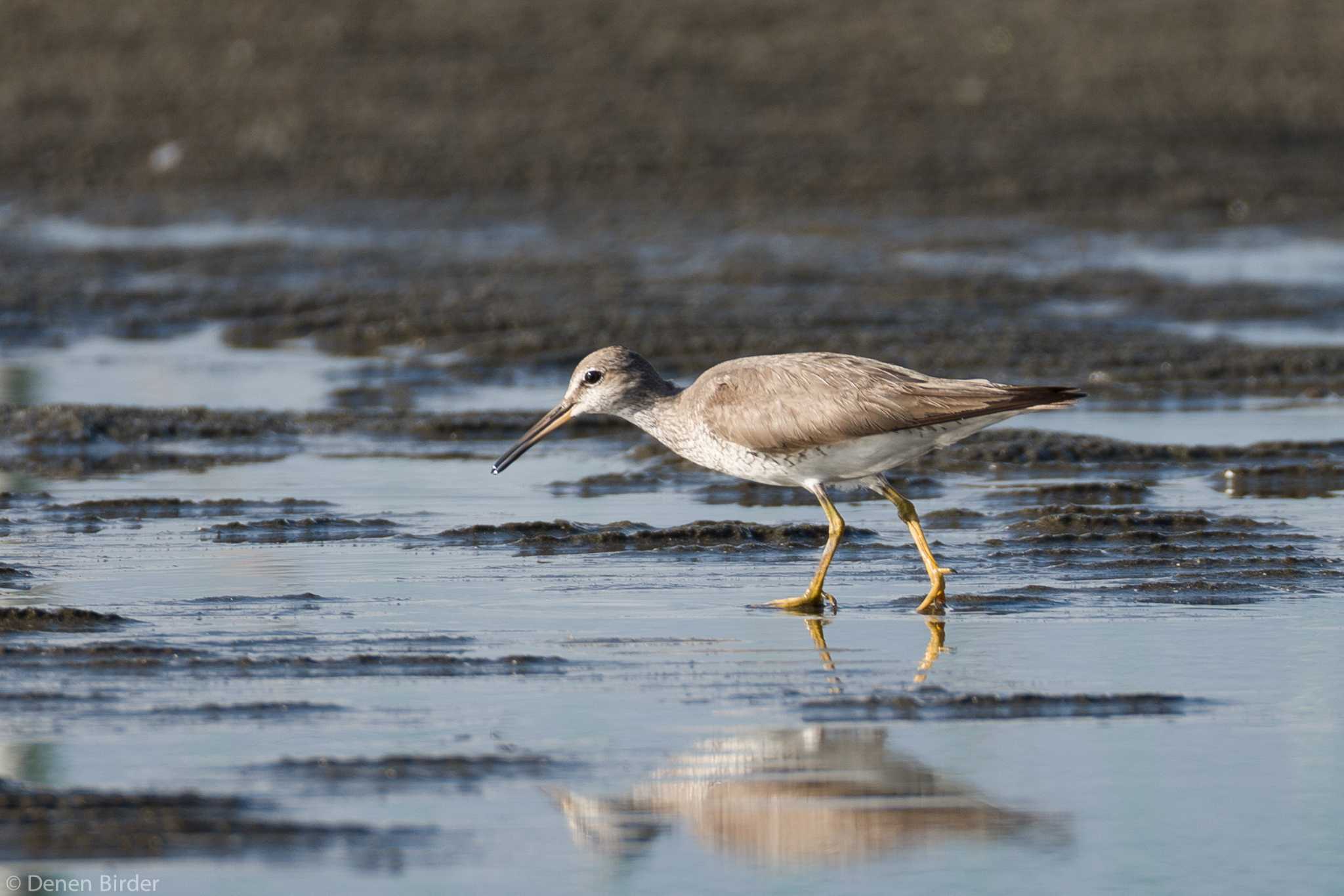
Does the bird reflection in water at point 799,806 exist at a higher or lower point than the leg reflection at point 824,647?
lower

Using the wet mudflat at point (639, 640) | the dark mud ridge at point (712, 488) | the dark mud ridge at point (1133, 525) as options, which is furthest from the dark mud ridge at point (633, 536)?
the dark mud ridge at point (712, 488)

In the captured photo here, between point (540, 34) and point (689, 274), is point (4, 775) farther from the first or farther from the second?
point (540, 34)

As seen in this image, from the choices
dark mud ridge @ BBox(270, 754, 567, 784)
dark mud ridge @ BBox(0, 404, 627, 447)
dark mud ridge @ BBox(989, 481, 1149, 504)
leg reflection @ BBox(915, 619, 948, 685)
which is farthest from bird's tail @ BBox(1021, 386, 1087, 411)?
dark mud ridge @ BBox(0, 404, 627, 447)

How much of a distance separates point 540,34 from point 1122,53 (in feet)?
22.2

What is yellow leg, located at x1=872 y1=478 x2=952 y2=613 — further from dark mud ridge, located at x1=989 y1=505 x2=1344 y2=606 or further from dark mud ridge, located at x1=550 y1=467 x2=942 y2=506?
dark mud ridge, located at x1=550 y1=467 x2=942 y2=506

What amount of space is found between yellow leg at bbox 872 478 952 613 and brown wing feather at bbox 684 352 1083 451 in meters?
0.37

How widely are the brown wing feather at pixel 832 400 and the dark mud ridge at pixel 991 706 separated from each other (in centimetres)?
154

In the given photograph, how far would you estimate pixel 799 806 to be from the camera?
5.35 meters

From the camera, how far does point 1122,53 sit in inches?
979

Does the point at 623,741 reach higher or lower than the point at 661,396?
lower

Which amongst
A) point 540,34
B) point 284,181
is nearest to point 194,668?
point 284,181

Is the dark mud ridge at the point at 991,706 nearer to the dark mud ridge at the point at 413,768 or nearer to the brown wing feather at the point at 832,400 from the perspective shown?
the dark mud ridge at the point at 413,768

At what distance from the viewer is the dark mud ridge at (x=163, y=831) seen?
495 cm

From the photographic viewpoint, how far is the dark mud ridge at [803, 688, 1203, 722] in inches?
239
